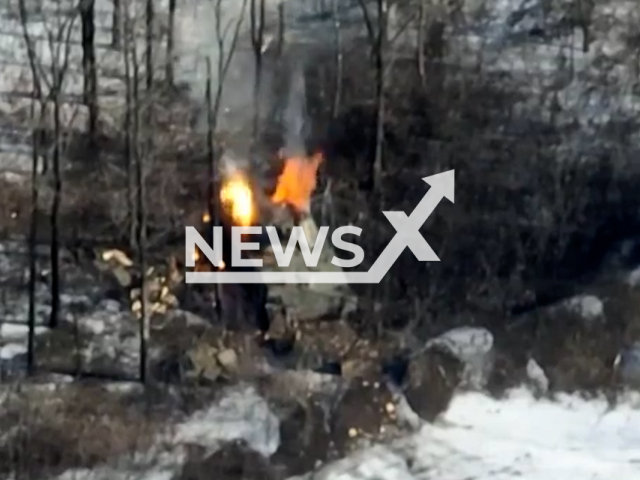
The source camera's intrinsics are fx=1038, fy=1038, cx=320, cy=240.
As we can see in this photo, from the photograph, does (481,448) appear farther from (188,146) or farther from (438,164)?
(188,146)

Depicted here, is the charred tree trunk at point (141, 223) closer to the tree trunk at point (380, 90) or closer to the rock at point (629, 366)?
the tree trunk at point (380, 90)

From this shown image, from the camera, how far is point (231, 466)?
1957mm

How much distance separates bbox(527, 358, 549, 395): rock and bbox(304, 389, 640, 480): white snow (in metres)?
0.02

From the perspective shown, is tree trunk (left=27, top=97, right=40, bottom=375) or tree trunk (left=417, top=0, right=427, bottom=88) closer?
tree trunk (left=27, top=97, right=40, bottom=375)

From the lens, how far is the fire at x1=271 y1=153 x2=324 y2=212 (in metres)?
2.04

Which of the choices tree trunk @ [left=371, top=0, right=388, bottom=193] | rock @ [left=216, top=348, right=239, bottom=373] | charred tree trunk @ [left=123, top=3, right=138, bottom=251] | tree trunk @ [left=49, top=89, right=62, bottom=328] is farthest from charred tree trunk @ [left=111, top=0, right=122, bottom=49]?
rock @ [left=216, top=348, right=239, bottom=373]

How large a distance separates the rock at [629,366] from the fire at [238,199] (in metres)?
0.79

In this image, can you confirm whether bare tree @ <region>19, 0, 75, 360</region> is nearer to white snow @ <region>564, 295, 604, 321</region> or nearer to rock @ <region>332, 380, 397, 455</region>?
rock @ <region>332, 380, 397, 455</region>

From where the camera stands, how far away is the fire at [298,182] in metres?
2.04

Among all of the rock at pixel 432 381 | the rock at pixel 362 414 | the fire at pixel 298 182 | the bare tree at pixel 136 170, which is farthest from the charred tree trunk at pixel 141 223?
the rock at pixel 432 381

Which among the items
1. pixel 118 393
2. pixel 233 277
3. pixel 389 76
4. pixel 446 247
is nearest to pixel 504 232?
pixel 446 247

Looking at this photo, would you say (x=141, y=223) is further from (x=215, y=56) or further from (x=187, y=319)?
(x=215, y=56)

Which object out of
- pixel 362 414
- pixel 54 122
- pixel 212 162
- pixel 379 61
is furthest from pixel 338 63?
pixel 362 414

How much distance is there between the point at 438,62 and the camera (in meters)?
Result: 2.10
